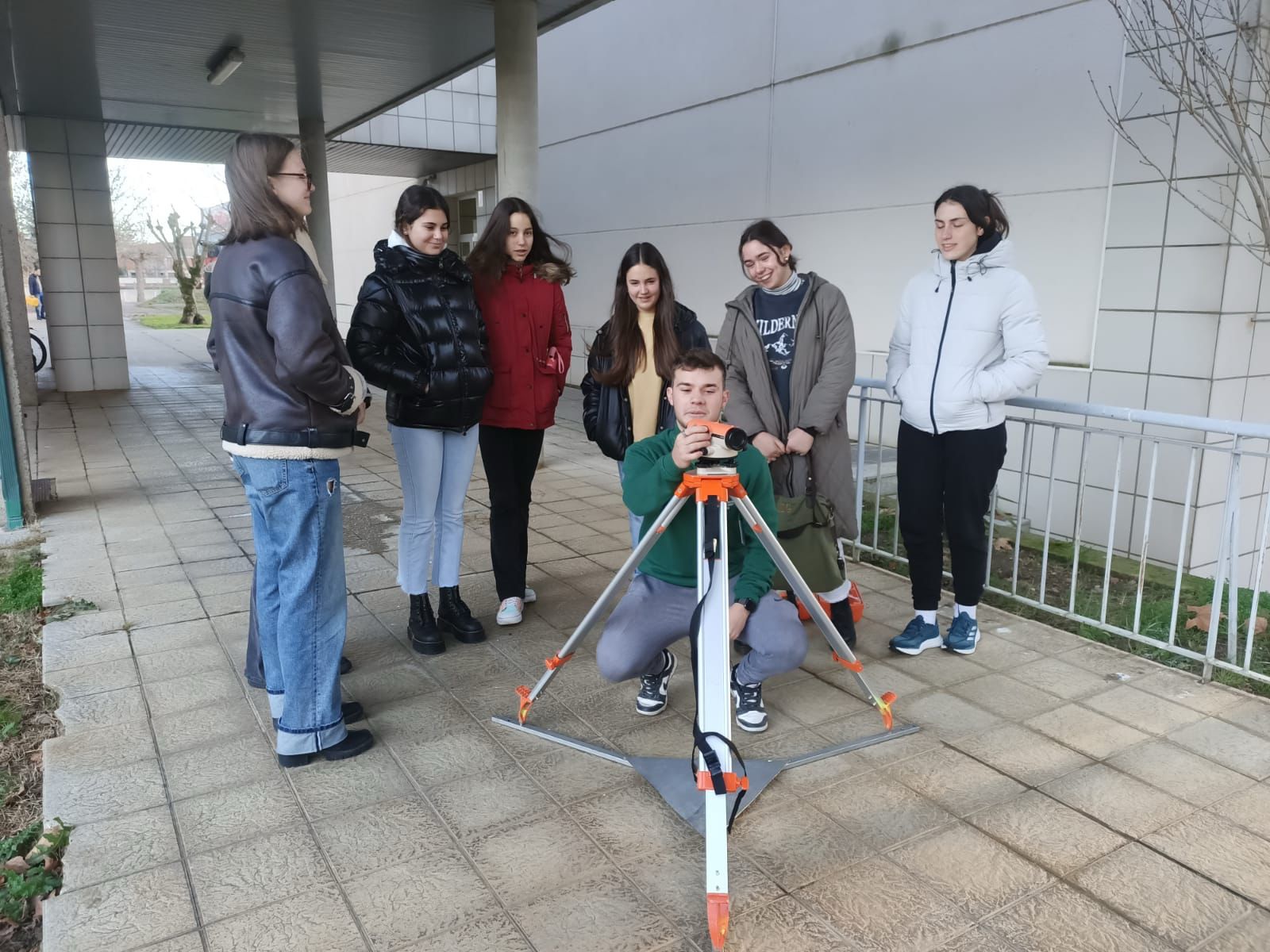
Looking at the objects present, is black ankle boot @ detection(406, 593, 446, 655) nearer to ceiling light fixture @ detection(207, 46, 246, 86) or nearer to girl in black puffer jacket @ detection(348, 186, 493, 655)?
girl in black puffer jacket @ detection(348, 186, 493, 655)

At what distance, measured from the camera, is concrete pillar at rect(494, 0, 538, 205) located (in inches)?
281

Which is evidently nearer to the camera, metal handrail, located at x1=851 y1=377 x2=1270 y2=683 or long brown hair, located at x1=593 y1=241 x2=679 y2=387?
metal handrail, located at x1=851 y1=377 x2=1270 y2=683

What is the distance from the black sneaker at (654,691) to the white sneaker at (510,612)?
A: 0.97 meters

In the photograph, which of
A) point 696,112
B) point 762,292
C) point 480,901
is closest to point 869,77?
point 696,112

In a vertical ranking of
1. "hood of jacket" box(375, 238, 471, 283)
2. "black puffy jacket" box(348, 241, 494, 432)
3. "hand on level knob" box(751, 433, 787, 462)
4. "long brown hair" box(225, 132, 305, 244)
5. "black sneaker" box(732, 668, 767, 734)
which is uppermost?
"long brown hair" box(225, 132, 305, 244)

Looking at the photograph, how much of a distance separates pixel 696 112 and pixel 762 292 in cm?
654

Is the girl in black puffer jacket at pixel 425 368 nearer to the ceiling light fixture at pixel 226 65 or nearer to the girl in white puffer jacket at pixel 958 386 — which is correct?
the girl in white puffer jacket at pixel 958 386

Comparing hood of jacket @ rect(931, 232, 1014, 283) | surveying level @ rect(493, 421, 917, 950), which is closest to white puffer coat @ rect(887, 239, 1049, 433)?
hood of jacket @ rect(931, 232, 1014, 283)

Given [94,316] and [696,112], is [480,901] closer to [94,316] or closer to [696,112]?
[696,112]

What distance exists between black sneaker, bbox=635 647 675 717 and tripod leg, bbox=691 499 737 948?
3.29ft

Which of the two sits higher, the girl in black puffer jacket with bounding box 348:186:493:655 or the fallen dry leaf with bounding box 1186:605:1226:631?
the girl in black puffer jacket with bounding box 348:186:493:655

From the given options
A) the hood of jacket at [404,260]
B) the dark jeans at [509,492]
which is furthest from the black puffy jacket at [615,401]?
the hood of jacket at [404,260]

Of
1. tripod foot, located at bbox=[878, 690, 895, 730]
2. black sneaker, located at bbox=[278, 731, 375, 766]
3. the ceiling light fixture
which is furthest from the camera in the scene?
the ceiling light fixture

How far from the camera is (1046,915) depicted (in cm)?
220
